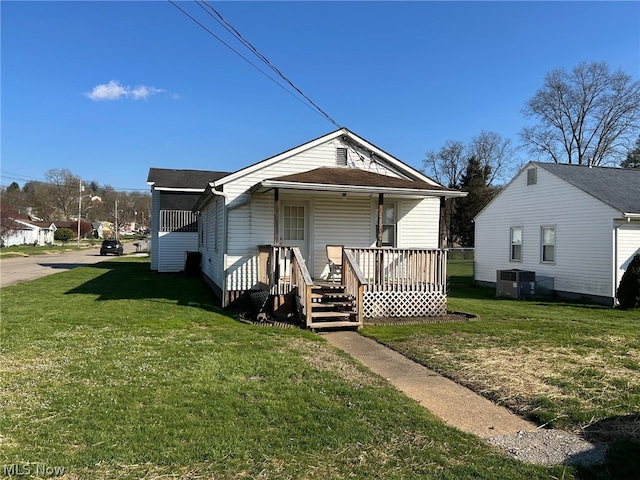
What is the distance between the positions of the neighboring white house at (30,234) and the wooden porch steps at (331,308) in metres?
57.8

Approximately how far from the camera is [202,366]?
235 inches

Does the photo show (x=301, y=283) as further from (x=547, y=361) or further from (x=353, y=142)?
(x=353, y=142)

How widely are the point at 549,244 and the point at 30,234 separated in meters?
68.0

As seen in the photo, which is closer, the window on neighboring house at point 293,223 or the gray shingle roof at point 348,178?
the gray shingle roof at point 348,178

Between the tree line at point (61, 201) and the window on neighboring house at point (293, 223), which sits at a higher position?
the tree line at point (61, 201)

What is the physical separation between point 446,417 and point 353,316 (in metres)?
5.10

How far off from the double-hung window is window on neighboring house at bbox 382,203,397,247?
7851mm

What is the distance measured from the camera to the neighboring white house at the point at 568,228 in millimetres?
15023

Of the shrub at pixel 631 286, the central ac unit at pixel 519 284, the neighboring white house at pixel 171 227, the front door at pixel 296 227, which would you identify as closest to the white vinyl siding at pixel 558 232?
the central ac unit at pixel 519 284

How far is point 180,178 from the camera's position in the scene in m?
23.7

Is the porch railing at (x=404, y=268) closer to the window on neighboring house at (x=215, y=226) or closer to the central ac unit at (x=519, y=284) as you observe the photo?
the window on neighboring house at (x=215, y=226)

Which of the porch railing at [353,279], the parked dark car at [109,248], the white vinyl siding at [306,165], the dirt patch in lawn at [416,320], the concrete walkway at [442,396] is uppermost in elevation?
the white vinyl siding at [306,165]

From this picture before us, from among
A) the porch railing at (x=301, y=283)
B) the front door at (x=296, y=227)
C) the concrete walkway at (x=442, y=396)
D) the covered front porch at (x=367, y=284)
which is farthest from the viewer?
the front door at (x=296, y=227)

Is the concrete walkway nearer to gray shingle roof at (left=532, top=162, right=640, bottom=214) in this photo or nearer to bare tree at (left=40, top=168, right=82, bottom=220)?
gray shingle roof at (left=532, top=162, right=640, bottom=214)
